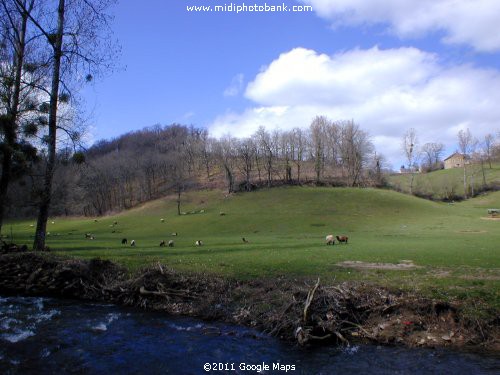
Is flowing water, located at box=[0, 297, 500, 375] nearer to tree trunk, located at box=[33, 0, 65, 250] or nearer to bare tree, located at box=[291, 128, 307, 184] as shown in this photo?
tree trunk, located at box=[33, 0, 65, 250]

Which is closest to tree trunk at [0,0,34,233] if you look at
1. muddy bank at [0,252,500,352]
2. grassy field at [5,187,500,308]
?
muddy bank at [0,252,500,352]

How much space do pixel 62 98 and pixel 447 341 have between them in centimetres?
2577

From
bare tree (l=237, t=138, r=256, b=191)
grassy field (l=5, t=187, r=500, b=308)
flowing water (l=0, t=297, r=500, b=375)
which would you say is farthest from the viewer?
bare tree (l=237, t=138, r=256, b=191)

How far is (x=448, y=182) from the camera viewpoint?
418 feet

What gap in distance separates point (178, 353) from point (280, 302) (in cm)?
531

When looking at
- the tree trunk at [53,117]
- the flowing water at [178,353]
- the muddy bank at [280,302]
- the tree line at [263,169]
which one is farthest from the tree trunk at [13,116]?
the tree line at [263,169]

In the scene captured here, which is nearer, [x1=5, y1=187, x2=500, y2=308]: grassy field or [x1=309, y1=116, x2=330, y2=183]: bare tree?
[x1=5, y1=187, x2=500, y2=308]: grassy field

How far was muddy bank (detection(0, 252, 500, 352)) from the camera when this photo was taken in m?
14.7

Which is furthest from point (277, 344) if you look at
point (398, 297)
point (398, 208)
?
point (398, 208)

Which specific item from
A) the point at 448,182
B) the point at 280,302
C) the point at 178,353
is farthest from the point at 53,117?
the point at 448,182

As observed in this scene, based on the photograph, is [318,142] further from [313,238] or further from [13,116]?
[13,116]

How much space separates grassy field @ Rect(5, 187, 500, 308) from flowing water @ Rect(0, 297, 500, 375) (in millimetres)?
4641

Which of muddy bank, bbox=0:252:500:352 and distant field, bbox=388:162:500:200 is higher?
distant field, bbox=388:162:500:200

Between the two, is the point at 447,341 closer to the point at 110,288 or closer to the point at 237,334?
the point at 237,334
